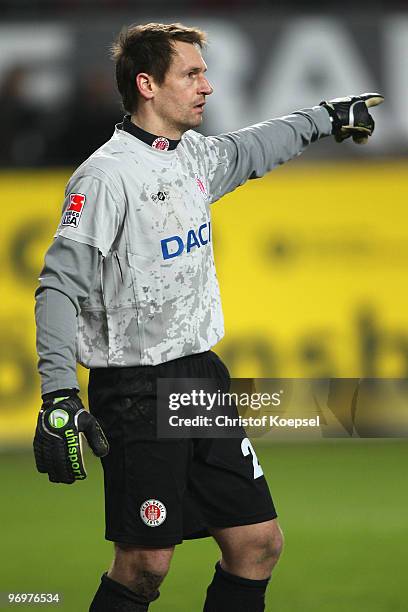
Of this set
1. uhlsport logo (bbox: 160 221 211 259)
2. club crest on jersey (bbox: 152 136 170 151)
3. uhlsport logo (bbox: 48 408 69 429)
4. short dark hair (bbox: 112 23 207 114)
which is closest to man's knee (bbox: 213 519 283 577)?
uhlsport logo (bbox: 48 408 69 429)

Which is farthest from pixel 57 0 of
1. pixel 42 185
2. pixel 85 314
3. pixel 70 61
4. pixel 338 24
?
pixel 85 314

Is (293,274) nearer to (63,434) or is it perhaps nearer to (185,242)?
(185,242)

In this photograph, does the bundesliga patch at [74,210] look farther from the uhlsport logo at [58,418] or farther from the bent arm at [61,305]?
the uhlsport logo at [58,418]

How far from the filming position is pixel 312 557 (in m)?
5.02

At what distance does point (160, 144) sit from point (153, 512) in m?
1.00

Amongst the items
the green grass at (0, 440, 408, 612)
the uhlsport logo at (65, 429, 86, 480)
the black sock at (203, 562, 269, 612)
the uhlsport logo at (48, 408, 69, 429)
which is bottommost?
the green grass at (0, 440, 408, 612)

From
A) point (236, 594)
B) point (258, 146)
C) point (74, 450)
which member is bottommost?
point (236, 594)

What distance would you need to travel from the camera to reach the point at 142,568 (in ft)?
10.9

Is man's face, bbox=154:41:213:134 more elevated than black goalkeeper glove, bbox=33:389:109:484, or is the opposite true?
man's face, bbox=154:41:213:134

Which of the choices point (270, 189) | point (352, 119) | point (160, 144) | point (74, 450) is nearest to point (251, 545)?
point (74, 450)

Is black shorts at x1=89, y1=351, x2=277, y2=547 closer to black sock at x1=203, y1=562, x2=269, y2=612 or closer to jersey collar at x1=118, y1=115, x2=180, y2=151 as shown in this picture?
black sock at x1=203, y1=562, x2=269, y2=612

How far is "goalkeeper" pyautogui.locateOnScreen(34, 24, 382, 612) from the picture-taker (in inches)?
127

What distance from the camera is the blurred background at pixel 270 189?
745cm

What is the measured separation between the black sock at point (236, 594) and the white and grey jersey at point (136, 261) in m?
0.64
